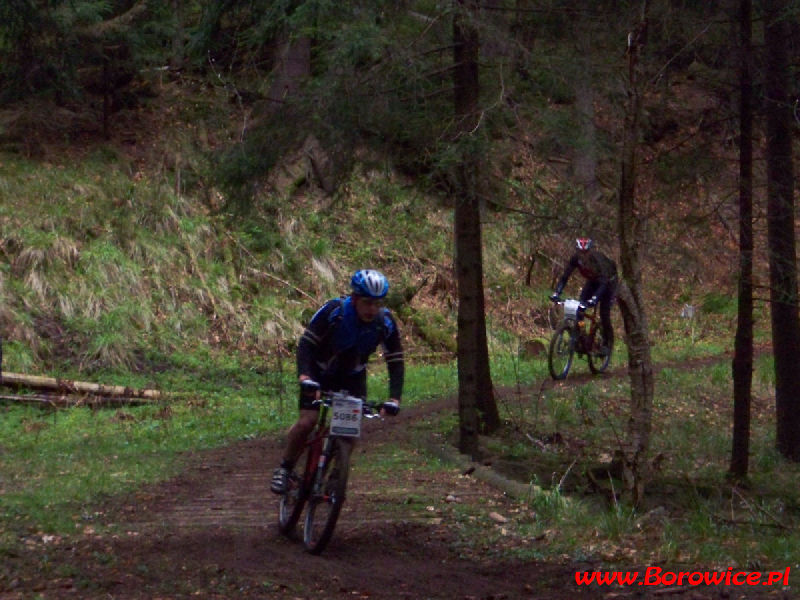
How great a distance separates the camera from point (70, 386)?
16500 mm

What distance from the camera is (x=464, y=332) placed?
1156 cm

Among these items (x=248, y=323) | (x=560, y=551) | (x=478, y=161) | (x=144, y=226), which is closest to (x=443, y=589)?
(x=560, y=551)

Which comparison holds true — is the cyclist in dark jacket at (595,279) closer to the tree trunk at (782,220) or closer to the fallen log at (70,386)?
the tree trunk at (782,220)

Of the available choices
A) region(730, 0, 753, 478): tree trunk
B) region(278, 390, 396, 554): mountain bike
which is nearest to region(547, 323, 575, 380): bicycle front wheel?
region(730, 0, 753, 478): tree trunk

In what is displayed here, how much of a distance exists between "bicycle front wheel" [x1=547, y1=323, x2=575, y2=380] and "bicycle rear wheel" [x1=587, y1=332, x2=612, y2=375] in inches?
23.2

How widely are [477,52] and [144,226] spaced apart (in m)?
12.7

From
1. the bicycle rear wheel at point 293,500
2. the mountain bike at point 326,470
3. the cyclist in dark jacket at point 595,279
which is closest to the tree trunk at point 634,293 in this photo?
the mountain bike at point 326,470

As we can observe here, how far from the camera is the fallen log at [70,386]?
53.8ft

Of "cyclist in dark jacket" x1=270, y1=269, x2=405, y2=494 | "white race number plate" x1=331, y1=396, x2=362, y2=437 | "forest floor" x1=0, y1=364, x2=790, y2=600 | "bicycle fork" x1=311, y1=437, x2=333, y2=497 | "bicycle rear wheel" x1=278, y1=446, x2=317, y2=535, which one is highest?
"cyclist in dark jacket" x1=270, y1=269, x2=405, y2=494

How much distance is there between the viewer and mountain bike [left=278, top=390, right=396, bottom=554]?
25.1ft

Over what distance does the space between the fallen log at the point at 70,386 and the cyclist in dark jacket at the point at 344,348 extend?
934cm

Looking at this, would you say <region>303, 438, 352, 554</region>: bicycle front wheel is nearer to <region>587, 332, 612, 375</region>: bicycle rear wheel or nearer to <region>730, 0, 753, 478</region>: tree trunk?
<region>730, 0, 753, 478</region>: tree trunk

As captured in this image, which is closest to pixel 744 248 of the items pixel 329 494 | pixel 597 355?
pixel 329 494

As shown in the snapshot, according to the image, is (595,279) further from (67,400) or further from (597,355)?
(67,400)
